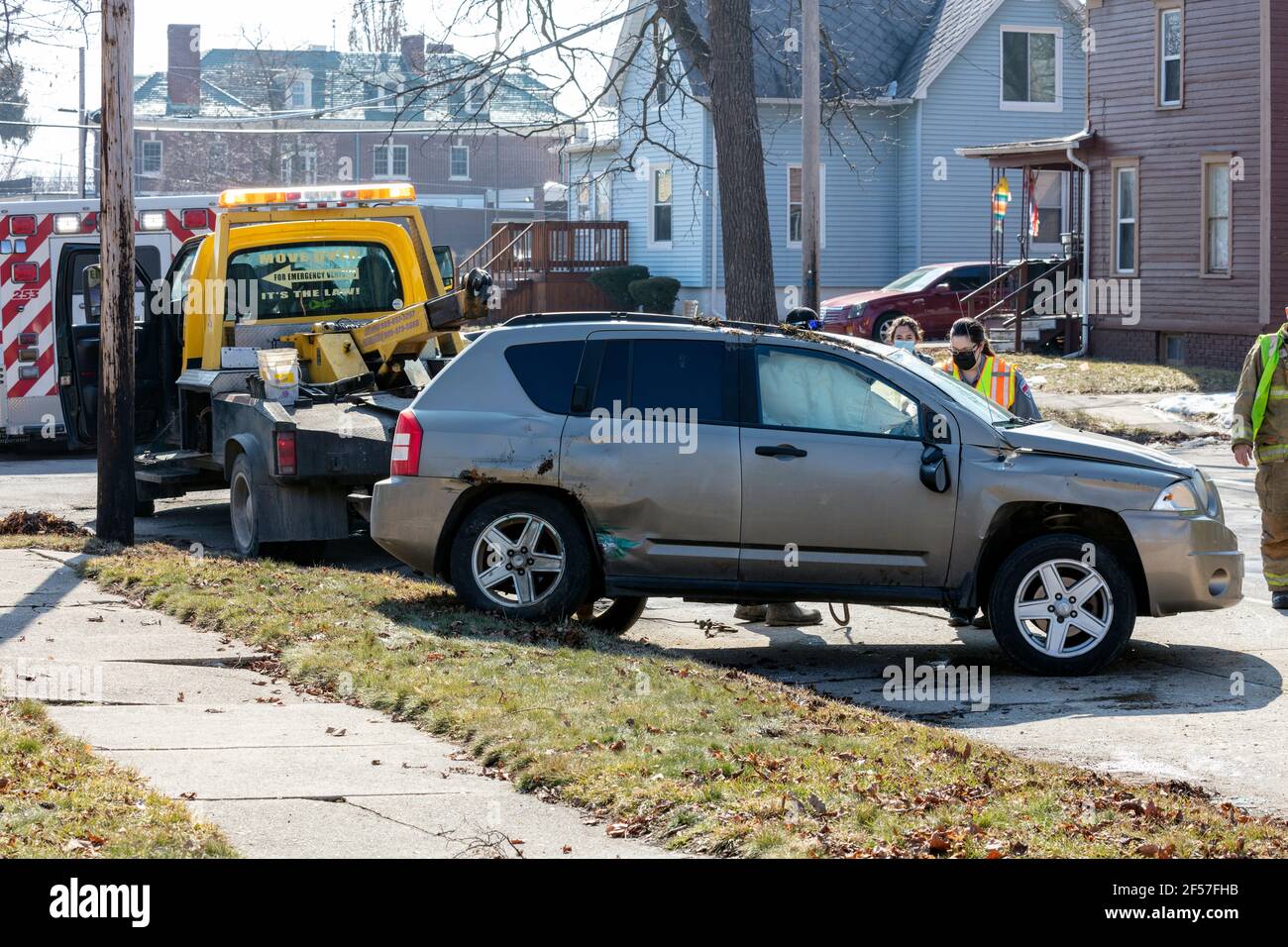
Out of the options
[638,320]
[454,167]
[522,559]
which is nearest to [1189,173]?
[638,320]

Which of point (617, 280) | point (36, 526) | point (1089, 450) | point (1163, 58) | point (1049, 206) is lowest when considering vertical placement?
point (36, 526)

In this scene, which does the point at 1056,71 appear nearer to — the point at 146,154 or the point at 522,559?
the point at 522,559

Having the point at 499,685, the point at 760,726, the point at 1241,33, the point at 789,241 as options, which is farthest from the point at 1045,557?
the point at 789,241

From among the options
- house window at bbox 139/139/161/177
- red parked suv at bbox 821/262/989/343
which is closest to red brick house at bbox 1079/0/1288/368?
red parked suv at bbox 821/262/989/343

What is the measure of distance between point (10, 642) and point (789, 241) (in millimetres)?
29291

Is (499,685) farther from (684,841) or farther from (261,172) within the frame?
(261,172)

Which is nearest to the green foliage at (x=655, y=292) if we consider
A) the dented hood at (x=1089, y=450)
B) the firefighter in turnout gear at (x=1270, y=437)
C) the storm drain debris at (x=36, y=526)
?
the storm drain debris at (x=36, y=526)

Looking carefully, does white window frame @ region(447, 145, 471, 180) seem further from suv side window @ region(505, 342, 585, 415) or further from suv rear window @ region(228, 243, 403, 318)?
suv side window @ region(505, 342, 585, 415)

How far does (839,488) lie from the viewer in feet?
28.7

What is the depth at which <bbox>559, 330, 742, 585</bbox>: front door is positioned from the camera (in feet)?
29.2

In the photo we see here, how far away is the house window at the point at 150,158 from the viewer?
6406cm

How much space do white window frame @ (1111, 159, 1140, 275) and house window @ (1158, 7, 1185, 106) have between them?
1.22 meters

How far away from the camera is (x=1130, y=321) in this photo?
92.5 ft

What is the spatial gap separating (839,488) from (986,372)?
8.24ft
